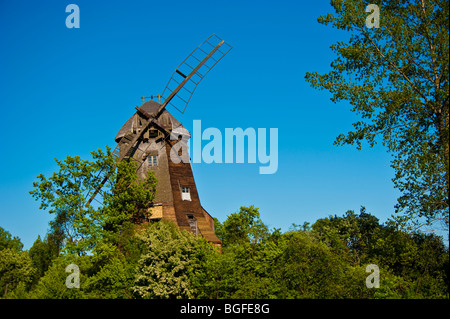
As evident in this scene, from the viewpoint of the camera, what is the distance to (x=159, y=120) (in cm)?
4934

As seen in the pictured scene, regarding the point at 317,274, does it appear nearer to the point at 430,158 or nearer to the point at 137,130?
the point at 430,158

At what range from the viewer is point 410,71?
23.7 meters

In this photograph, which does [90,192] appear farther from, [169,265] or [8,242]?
[8,242]

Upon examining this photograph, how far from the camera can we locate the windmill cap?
49.3m

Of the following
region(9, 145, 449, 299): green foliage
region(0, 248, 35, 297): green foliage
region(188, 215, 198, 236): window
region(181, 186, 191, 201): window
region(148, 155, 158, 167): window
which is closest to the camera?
region(9, 145, 449, 299): green foliage

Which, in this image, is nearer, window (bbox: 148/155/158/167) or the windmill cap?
window (bbox: 148/155/158/167)

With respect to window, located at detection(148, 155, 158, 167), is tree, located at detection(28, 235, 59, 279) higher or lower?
lower

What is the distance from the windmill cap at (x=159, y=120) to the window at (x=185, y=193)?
6.14 metres

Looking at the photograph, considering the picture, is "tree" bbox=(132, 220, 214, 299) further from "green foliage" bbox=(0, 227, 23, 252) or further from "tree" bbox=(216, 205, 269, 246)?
"green foliage" bbox=(0, 227, 23, 252)

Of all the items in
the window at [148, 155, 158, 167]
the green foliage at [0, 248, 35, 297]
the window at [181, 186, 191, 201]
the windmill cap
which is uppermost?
the windmill cap

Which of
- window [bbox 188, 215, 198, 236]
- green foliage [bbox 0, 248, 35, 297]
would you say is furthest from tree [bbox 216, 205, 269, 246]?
green foliage [bbox 0, 248, 35, 297]

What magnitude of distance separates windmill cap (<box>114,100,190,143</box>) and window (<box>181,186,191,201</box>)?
614cm
